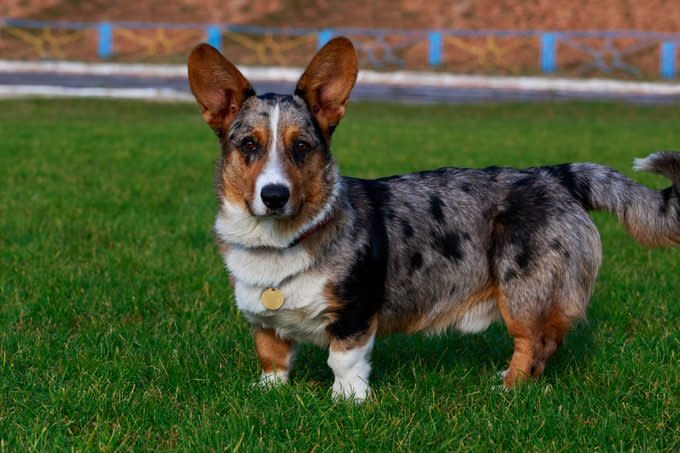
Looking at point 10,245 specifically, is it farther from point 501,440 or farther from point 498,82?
point 498,82

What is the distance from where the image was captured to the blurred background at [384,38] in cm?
3472

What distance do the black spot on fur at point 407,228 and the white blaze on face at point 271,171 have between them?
36.7 inches

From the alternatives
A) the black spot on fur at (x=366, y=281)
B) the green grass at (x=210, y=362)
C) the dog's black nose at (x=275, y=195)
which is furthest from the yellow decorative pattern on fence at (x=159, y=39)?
the dog's black nose at (x=275, y=195)

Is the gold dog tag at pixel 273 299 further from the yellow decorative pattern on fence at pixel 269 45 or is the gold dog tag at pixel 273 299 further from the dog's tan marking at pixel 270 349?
the yellow decorative pattern on fence at pixel 269 45

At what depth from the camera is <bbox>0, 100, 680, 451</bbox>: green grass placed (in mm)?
4309

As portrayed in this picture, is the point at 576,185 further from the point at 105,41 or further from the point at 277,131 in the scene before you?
the point at 105,41

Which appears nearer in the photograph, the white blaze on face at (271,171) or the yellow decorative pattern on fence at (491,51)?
the white blaze on face at (271,171)

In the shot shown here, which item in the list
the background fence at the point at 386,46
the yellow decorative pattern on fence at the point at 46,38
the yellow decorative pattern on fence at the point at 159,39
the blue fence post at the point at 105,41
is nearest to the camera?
the background fence at the point at 386,46

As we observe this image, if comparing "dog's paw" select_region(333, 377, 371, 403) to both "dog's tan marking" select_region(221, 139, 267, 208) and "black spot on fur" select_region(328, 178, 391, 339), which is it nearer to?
"black spot on fur" select_region(328, 178, 391, 339)

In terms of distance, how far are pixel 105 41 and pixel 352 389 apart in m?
41.1

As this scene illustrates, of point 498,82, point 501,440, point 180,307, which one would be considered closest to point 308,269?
point 501,440

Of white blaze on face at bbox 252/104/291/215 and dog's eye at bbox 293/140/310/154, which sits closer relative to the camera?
white blaze on face at bbox 252/104/291/215

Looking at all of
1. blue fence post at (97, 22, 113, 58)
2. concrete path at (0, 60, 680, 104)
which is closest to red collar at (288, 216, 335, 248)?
concrete path at (0, 60, 680, 104)

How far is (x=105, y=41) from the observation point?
43344 millimetres
